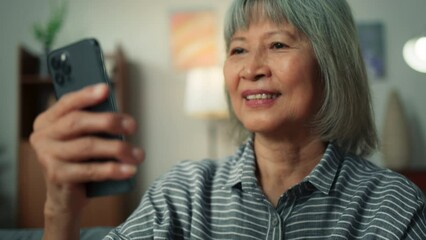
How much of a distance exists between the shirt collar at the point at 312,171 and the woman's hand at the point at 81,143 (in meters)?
0.50

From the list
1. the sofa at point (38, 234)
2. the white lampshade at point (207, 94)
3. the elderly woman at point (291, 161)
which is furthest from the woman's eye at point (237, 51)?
the white lampshade at point (207, 94)

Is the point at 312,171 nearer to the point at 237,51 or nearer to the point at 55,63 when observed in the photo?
the point at 237,51

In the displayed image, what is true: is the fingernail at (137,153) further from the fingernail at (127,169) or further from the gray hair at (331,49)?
the gray hair at (331,49)

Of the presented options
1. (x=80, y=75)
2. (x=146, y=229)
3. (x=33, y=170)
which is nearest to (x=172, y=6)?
(x=33, y=170)

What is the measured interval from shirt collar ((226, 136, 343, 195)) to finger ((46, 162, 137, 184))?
1.68 ft

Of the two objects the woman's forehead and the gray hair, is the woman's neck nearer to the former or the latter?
the gray hair

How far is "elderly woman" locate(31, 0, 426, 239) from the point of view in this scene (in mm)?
869

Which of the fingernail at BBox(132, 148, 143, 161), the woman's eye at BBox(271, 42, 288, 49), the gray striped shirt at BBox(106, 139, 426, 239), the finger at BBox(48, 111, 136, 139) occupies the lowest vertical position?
the gray striped shirt at BBox(106, 139, 426, 239)

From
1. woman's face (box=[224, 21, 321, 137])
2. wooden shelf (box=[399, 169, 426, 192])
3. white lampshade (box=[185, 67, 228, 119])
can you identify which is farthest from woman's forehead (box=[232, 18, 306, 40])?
wooden shelf (box=[399, 169, 426, 192])

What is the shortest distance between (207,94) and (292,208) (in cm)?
189

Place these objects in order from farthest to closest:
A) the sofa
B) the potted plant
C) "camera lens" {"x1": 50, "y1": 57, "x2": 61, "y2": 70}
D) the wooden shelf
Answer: the potted plant, the wooden shelf, the sofa, "camera lens" {"x1": 50, "y1": 57, "x2": 61, "y2": 70}

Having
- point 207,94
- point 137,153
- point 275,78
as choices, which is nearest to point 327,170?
point 275,78

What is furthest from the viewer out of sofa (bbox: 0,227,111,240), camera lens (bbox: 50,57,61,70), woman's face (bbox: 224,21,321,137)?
sofa (bbox: 0,227,111,240)

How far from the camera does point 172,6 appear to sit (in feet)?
10.7
